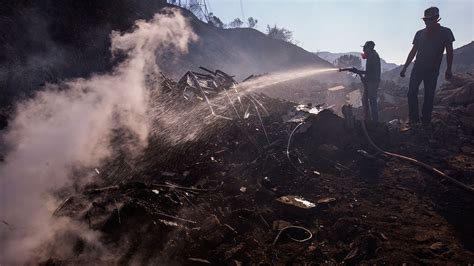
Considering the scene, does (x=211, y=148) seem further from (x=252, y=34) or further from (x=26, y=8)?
(x=252, y=34)

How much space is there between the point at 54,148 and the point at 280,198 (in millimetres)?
3306

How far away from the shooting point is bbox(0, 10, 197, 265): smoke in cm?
290

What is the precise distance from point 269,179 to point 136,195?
1834 millimetres

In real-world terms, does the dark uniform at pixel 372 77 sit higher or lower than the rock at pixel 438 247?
higher

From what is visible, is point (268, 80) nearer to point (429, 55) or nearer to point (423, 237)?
point (429, 55)

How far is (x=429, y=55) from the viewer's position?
616cm

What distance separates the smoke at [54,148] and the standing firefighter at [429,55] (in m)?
5.33

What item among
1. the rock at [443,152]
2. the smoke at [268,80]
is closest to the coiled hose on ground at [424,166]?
the rock at [443,152]

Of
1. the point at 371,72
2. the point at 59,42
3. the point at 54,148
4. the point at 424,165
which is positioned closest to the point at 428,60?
the point at 371,72

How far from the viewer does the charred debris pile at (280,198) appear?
9.11ft

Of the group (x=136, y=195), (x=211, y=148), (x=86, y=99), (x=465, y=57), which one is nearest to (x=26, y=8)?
(x=86, y=99)

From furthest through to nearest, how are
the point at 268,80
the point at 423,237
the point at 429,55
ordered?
1. the point at 268,80
2. the point at 429,55
3. the point at 423,237

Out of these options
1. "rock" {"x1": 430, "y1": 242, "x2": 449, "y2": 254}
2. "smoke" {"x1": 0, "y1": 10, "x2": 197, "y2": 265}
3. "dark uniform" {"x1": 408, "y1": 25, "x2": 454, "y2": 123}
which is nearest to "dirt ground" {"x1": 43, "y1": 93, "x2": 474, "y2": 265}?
"rock" {"x1": 430, "y1": 242, "x2": 449, "y2": 254}

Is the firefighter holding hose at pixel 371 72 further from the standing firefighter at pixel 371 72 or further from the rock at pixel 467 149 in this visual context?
the rock at pixel 467 149
